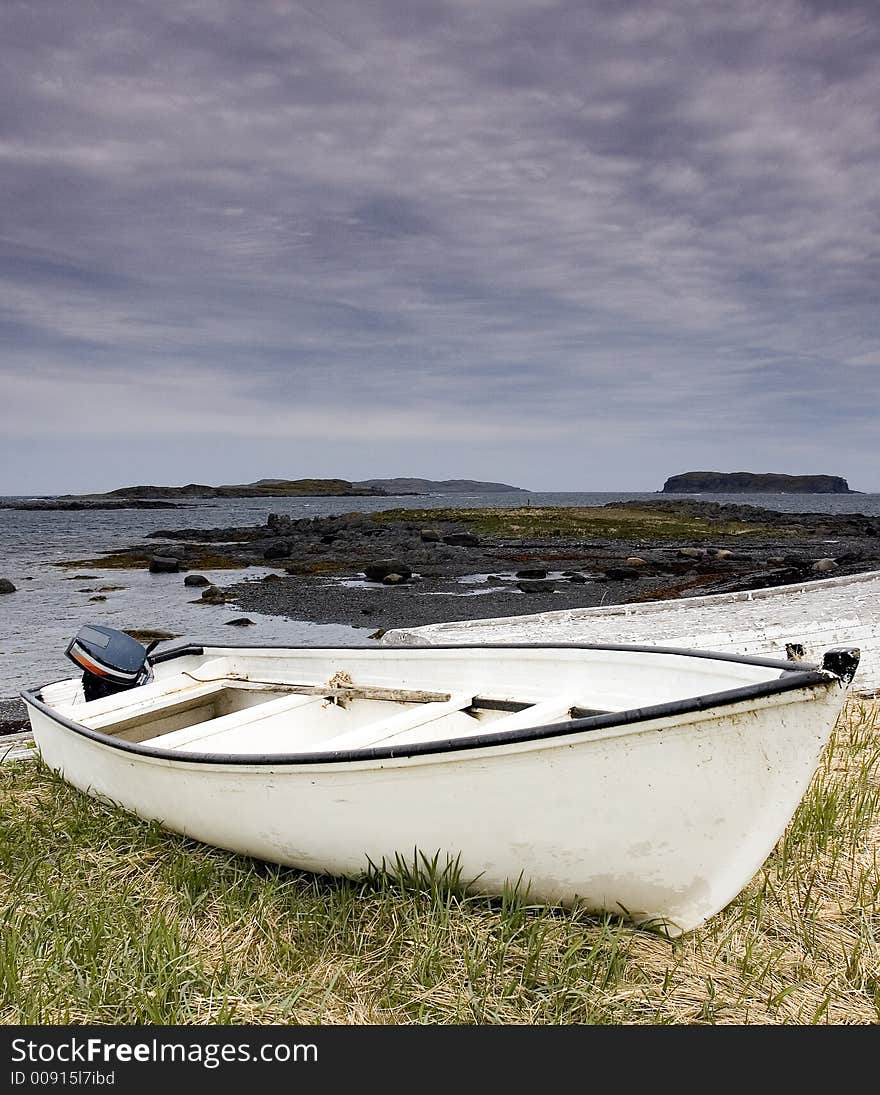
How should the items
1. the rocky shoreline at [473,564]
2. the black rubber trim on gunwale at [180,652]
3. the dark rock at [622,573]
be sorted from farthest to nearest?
1. the dark rock at [622,573]
2. the rocky shoreline at [473,564]
3. the black rubber trim on gunwale at [180,652]

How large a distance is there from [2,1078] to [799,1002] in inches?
114

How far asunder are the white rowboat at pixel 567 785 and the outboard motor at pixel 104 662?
4.67 feet

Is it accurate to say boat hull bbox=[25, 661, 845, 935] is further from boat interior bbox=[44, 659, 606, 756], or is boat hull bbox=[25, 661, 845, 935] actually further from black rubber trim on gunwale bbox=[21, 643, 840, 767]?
boat interior bbox=[44, 659, 606, 756]

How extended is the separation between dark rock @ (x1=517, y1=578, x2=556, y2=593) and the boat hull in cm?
1820

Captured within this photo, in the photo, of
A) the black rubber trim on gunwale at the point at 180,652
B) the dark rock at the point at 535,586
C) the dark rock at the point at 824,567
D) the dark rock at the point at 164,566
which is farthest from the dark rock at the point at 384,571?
the black rubber trim on gunwale at the point at 180,652

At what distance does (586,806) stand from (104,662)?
4.47 meters

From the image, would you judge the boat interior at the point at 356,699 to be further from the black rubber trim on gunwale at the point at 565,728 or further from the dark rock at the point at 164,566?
the dark rock at the point at 164,566

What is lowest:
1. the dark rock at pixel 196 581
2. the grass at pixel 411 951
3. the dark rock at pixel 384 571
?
the dark rock at pixel 196 581

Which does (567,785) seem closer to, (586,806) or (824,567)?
(586,806)

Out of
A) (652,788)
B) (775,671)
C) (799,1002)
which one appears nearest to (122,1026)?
(652,788)

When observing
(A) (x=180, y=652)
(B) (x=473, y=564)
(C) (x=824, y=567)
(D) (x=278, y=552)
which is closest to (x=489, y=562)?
(B) (x=473, y=564)

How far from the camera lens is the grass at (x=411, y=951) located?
313 centimetres

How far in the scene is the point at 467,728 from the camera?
4969mm

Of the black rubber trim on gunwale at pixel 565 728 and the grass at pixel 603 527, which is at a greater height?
the grass at pixel 603 527
